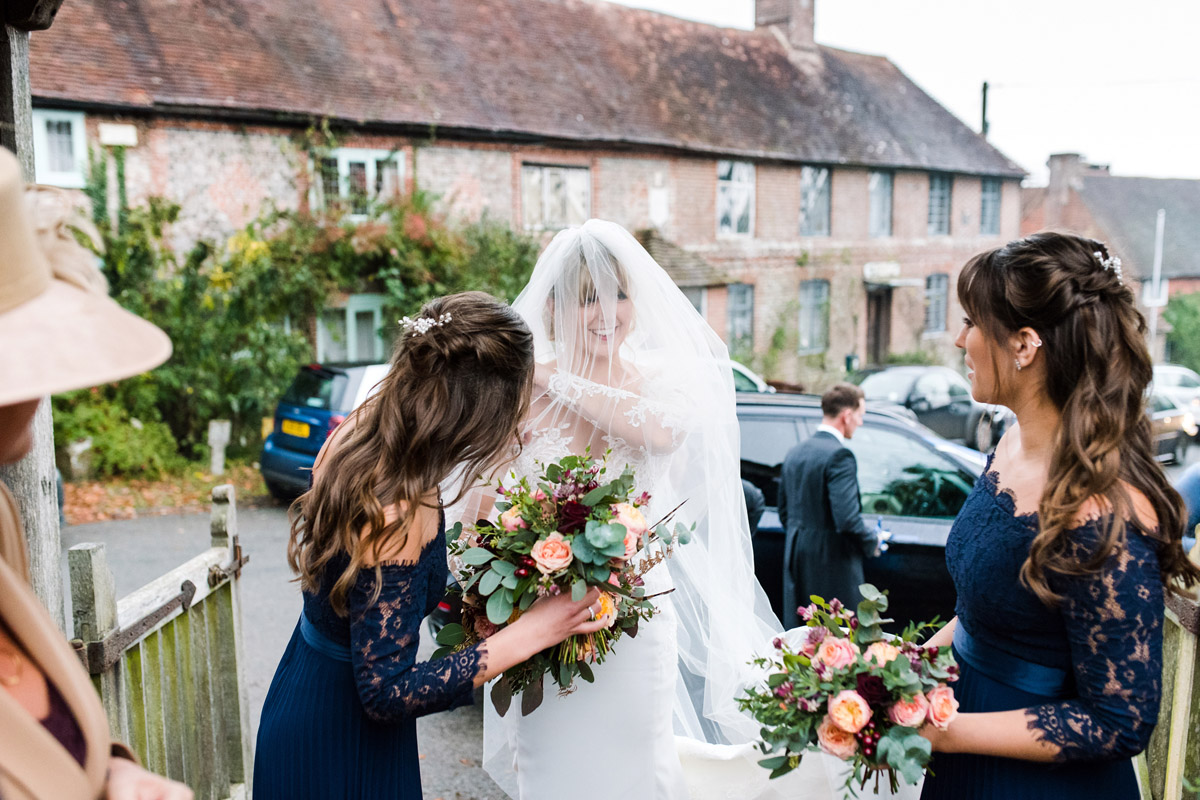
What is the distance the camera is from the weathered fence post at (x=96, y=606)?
2502 millimetres

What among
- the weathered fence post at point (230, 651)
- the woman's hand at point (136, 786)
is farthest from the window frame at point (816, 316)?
the woman's hand at point (136, 786)

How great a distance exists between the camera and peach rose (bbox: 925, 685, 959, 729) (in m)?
2.00

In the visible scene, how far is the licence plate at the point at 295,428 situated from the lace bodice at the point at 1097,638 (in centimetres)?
894

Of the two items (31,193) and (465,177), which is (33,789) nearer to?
(31,193)

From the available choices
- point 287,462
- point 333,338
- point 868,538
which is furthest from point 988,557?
point 333,338

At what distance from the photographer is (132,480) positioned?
11938mm

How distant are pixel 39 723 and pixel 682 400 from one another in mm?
2459

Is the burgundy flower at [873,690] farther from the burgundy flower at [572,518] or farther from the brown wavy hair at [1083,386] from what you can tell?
the burgundy flower at [572,518]

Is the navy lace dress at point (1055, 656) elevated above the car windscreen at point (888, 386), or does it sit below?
above

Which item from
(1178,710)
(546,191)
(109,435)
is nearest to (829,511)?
(1178,710)

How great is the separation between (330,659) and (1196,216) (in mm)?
47257

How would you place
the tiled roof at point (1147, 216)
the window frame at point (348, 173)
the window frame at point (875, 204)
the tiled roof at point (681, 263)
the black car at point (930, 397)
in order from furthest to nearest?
the tiled roof at point (1147, 216) < the window frame at point (875, 204) < the tiled roof at point (681, 263) < the black car at point (930, 397) < the window frame at point (348, 173)

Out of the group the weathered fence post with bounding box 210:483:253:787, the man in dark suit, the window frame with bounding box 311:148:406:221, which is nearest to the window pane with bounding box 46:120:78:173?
the window frame with bounding box 311:148:406:221

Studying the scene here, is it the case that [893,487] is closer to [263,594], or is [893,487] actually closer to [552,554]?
[552,554]
